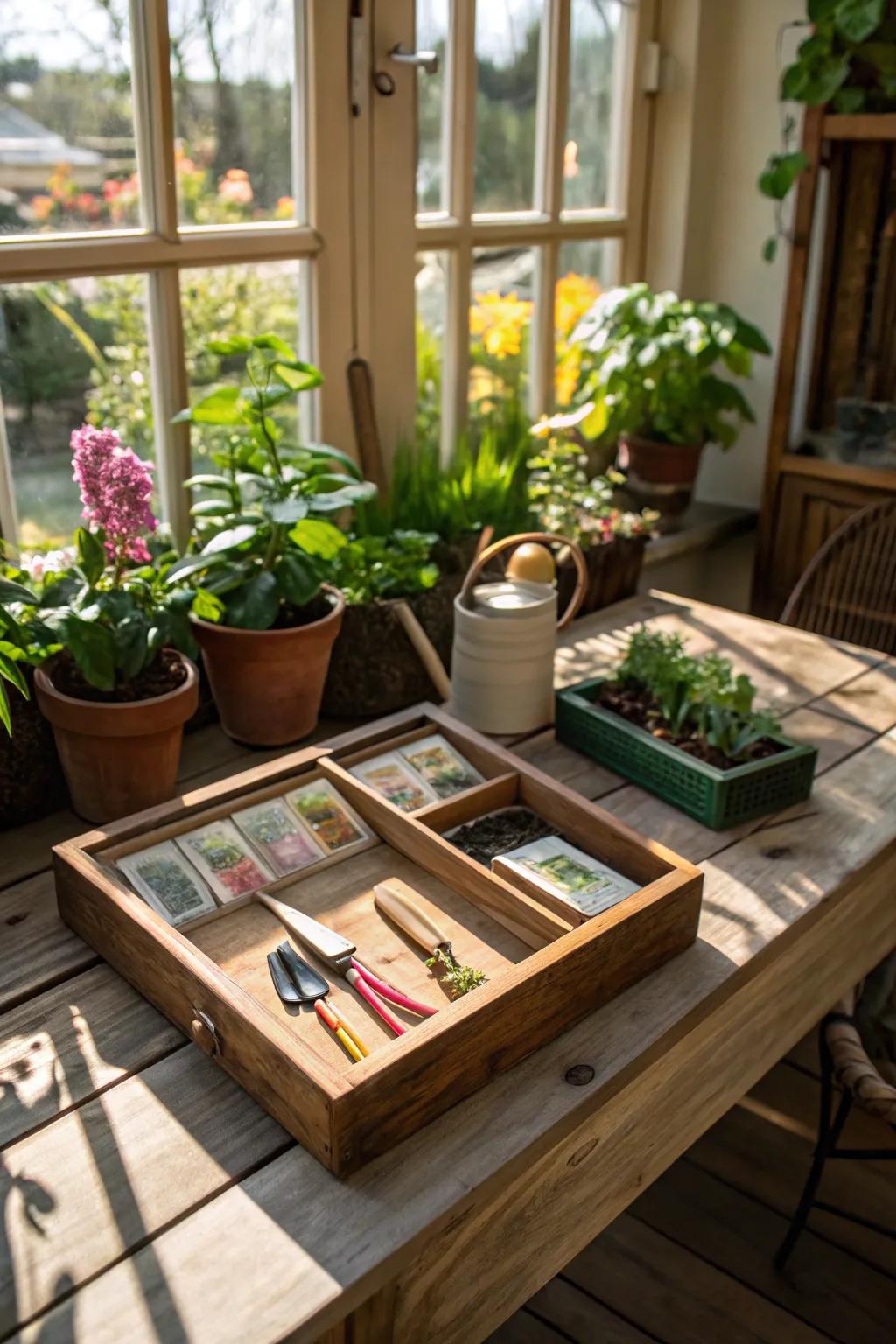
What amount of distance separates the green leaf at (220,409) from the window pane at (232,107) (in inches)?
13.1

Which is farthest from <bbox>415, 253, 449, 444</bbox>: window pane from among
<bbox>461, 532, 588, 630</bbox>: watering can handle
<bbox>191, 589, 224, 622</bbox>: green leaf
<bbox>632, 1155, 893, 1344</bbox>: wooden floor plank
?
<bbox>632, 1155, 893, 1344</bbox>: wooden floor plank

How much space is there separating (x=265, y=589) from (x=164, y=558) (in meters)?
0.16

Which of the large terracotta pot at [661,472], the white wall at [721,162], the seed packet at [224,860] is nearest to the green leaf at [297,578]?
the seed packet at [224,860]

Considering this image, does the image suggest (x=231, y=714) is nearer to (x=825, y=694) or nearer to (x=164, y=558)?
(x=164, y=558)

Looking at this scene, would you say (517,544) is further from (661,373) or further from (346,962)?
(661,373)

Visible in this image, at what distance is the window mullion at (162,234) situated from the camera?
5.63 ft

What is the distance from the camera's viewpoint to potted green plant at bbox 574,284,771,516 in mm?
2553

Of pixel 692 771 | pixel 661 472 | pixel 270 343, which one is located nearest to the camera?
pixel 692 771

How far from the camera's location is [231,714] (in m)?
1.74

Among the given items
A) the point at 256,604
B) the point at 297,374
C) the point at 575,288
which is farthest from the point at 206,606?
the point at 575,288

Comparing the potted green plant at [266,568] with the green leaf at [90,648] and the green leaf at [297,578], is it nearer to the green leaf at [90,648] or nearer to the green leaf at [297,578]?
the green leaf at [297,578]

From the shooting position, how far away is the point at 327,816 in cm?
149

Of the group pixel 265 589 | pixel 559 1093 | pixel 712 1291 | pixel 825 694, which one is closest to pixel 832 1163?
pixel 712 1291

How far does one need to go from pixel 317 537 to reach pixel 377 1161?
857mm
